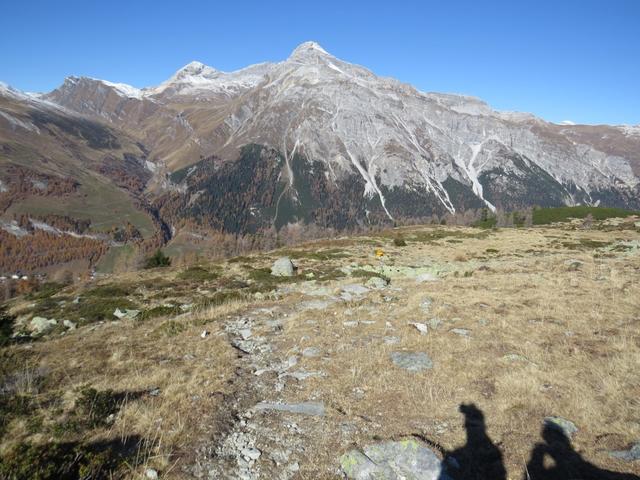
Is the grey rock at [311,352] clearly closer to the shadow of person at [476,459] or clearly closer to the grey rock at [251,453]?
the grey rock at [251,453]

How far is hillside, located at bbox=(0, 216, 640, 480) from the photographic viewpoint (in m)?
8.38

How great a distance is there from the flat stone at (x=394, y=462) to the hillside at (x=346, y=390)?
0.04 m

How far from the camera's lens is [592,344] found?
45.5 feet

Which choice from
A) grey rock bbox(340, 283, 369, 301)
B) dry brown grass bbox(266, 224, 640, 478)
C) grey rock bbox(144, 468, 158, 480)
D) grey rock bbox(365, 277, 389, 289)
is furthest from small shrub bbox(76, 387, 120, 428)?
grey rock bbox(365, 277, 389, 289)

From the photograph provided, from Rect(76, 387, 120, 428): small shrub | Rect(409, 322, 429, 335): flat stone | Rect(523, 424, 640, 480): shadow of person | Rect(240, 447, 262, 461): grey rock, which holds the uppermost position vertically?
Rect(409, 322, 429, 335): flat stone

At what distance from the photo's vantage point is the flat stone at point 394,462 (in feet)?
26.7

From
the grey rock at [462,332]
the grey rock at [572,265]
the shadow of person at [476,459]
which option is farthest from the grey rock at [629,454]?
the grey rock at [572,265]

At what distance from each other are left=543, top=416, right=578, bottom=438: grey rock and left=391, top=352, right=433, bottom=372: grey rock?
3.96 meters

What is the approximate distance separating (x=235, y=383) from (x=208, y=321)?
8343 mm

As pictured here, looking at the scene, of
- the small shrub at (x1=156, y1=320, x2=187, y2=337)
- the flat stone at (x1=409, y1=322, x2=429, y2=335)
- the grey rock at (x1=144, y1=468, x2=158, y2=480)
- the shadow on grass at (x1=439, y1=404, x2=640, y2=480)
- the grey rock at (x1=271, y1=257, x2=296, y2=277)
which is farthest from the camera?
the grey rock at (x1=271, y1=257, x2=296, y2=277)

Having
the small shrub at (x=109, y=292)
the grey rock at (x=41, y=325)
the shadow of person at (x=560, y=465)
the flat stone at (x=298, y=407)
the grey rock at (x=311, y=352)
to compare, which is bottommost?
the small shrub at (x=109, y=292)

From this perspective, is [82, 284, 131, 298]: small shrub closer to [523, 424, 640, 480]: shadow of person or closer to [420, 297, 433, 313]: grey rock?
[420, 297, 433, 313]: grey rock

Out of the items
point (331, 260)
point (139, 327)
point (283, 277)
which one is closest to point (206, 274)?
point (283, 277)

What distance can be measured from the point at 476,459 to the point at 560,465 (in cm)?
172
